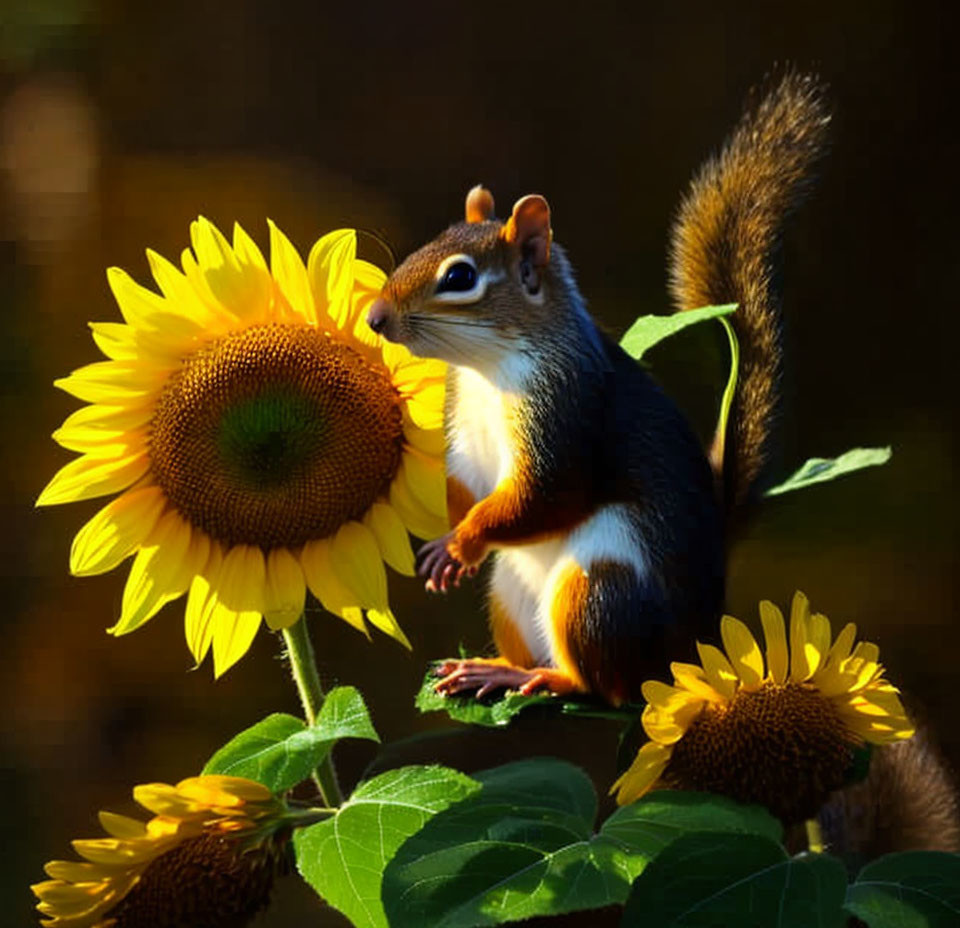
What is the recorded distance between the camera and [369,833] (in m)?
0.58

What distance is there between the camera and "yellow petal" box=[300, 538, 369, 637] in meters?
0.62

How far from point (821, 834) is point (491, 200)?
1.08 feet

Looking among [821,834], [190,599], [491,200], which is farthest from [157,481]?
[821,834]

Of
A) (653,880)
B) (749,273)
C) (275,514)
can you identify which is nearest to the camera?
(653,880)

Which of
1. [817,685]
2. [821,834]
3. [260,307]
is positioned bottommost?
[821,834]

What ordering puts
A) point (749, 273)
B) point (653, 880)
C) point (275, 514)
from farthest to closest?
point (749, 273) → point (275, 514) → point (653, 880)

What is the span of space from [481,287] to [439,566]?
12 cm

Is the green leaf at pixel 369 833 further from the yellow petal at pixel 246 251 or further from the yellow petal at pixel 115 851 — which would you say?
the yellow petal at pixel 246 251

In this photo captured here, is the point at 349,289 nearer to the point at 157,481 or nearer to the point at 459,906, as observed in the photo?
the point at 157,481

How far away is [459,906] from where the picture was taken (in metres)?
0.51

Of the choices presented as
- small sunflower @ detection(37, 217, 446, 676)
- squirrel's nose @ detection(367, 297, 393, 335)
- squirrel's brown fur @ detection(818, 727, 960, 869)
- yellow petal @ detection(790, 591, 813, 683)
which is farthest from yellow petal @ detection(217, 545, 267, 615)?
squirrel's brown fur @ detection(818, 727, 960, 869)

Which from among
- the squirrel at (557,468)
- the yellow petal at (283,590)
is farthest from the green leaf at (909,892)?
the yellow petal at (283,590)

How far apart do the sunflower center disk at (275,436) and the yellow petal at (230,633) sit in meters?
0.03

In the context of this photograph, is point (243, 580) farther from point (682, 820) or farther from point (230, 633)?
point (682, 820)
